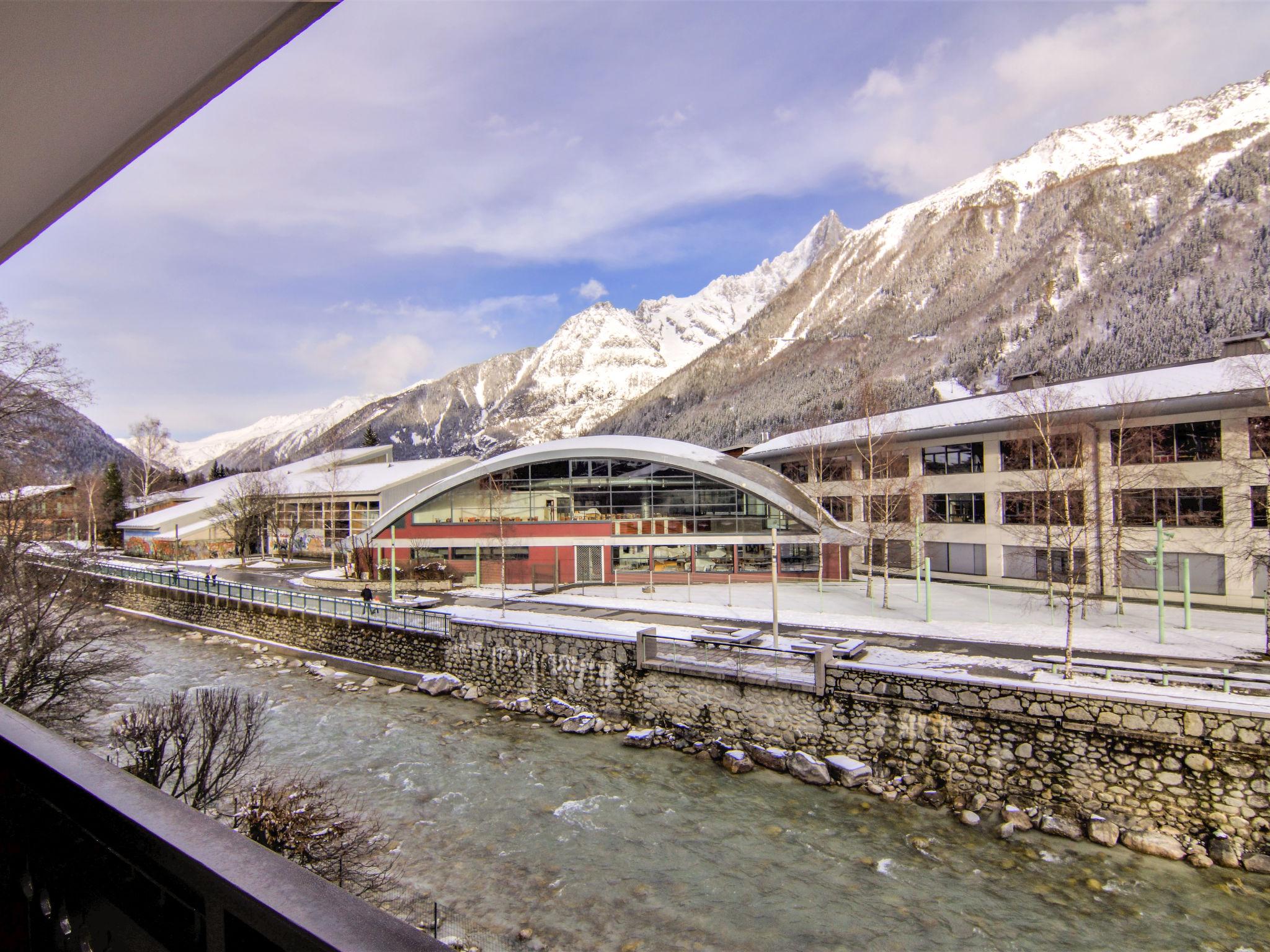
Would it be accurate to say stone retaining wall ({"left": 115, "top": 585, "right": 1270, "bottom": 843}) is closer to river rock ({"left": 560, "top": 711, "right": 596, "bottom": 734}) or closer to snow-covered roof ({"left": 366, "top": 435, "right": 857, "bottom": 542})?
river rock ({"left": 560, "top": 711, "right": 596, "bottom": 734})

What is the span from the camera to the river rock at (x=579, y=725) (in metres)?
15.4

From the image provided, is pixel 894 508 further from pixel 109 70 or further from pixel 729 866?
pixel 109 70

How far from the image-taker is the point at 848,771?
499 inches

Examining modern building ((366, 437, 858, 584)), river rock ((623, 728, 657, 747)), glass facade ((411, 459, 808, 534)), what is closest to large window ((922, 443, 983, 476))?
modern building ((366, 437, 858, 584))

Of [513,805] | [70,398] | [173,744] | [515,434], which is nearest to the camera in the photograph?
[513,805]

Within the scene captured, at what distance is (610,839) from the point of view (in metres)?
10.8

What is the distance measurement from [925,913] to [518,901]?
5.52 metres

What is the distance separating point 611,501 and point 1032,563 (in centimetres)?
1635

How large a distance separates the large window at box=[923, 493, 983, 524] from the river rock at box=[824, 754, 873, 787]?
17283 mm

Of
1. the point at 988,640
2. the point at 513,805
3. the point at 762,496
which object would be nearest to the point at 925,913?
the point at 513,805

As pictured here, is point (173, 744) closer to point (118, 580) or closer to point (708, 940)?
point (708, 940)

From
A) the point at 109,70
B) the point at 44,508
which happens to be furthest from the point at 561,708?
the point at 109,70

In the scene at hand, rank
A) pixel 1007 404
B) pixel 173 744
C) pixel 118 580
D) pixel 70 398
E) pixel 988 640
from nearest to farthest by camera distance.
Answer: pixel 173 744 → pixel 70 398 → pixel 988 640 → pixel 1007 404 → pixel 118 580

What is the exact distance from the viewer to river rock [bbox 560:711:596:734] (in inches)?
605
